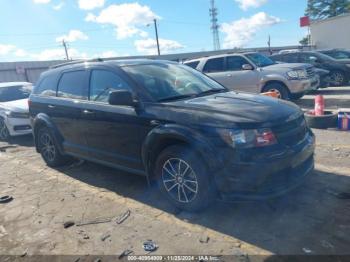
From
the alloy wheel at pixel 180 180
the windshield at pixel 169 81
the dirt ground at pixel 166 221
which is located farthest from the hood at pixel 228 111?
the dirt ground at pixel 166 221

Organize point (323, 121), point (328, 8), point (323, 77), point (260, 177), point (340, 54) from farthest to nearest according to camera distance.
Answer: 1. point (328, 8)
2. point (340, 54)
3. point (323, 77)
4. point (323, 121)
5. point (260, 177)

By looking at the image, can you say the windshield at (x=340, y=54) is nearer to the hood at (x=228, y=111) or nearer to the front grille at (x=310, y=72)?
the front grille at (x=310, y=72)

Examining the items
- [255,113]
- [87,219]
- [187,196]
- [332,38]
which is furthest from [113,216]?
[332,38]

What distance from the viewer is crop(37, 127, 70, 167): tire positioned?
249 inches

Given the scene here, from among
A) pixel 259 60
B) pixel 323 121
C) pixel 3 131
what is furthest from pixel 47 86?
pixel 259 60

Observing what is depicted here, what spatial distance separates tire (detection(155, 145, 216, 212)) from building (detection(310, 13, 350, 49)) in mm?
36492

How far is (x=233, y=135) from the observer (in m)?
3.63

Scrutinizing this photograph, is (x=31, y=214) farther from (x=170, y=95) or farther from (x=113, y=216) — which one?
(x=170, y=95)

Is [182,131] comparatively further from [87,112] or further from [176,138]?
[87,112]

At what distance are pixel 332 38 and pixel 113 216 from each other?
122 feet

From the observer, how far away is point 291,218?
384 cm

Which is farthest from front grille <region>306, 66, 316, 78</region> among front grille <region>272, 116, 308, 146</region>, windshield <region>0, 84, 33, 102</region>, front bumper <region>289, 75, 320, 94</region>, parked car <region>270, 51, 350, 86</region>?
windshield <region>0, 84, 33, 102</region>

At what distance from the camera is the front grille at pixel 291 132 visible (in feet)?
12.4

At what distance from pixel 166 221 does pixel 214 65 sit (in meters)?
8.41
